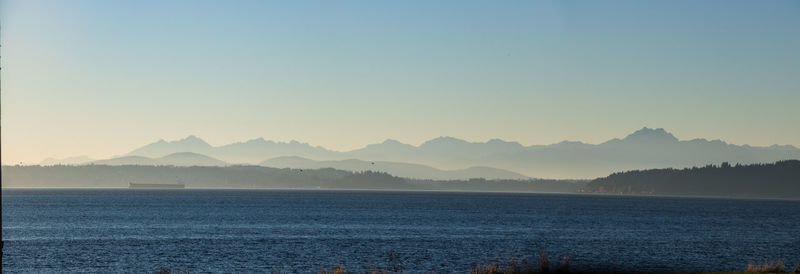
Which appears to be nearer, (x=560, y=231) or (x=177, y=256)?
(x=177, y=256)

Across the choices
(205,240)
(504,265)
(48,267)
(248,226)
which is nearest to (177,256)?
(48,267)

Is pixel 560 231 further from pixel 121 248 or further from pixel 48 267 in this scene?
pixel 48 267

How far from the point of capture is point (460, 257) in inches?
2945

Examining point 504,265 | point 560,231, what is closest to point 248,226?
point 560,231

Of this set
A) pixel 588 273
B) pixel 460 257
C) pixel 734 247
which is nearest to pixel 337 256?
pixel 460 257

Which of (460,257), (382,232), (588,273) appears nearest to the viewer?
(588,273)

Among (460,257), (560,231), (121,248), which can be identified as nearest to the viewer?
(460,257)

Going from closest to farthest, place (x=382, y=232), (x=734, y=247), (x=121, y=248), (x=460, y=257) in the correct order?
(x=460, y=257), (x=121, y=248), (x=734, y=247), (x=382, y=232)

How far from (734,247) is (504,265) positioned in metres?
40.1

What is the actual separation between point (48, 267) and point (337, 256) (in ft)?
82.5

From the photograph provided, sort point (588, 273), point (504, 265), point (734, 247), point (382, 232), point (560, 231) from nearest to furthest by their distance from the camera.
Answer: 1. point (588, 273)
2. point (504, 265)
3. point (734, 247)
4. point (382, 232)
5. point (560, 231)

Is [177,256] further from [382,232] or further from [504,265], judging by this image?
[382,232]

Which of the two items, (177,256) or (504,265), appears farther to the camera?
(177,256)

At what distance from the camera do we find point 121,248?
85250 mm
